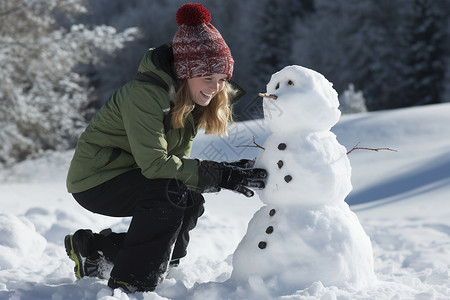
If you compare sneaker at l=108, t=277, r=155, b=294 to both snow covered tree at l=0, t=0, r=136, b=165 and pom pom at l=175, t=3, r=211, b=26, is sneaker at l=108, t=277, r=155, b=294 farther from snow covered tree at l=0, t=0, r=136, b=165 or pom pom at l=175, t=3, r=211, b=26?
snow covered tree at l=0, t=0, r=136, b=165

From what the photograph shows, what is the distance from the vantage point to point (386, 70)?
2052 centimetres

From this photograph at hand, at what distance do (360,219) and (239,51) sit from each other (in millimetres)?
22351

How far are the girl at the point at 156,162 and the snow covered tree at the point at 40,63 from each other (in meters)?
7.08

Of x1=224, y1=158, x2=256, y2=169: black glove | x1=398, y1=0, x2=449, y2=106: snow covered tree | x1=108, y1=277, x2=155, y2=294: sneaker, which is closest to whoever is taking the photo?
x1=108, y1=277, x2=155, y2=294: sneaker

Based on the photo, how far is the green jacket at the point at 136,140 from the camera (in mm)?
2035

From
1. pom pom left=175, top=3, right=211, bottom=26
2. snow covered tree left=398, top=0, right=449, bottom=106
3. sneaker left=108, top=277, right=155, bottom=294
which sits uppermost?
pom pom left=175, top=3, right=211, bottom=26

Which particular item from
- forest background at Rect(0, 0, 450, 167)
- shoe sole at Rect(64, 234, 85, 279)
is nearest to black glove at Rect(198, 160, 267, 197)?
shoe sole at Rect(64, 234, 85, 279)

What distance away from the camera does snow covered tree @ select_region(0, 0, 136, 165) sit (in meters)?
9.05

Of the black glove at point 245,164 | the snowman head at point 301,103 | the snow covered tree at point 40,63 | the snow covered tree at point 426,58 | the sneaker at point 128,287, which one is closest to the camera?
the sneaker at point 128,287

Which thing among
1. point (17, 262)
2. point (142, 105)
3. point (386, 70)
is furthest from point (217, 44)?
point (386, 70)

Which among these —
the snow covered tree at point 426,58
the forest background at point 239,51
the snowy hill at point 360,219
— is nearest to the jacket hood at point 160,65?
the snowy hill at point 360,219

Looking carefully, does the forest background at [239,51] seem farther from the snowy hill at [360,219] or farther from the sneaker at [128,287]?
→ the sneaker at [128,287]

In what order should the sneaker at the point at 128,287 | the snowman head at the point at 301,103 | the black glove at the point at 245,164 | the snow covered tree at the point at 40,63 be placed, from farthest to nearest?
the snow covered tree at the point at 40,63 → the black glove at the point at 245,164 → the snowman head at the point at 301,103 → the sneaker at the point at 128,287

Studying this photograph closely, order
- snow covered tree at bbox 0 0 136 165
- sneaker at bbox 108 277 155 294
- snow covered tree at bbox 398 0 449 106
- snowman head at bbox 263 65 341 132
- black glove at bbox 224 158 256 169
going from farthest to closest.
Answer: snow covered tree at bbox 398 0 449 106
snow covered tree at bbox 0 0 136 165
black glove at bbox 224 158 256 169
snowman head at bbox 263 65 341 132
sneaker at bbox 108 277 155 294
